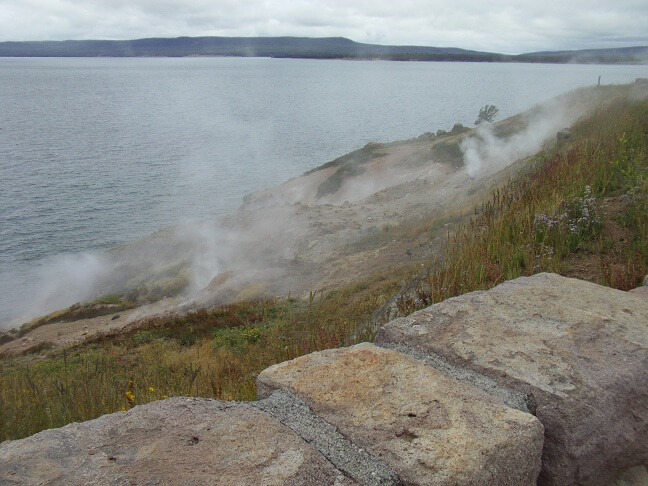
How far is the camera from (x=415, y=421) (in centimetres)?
202

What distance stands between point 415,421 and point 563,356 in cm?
84

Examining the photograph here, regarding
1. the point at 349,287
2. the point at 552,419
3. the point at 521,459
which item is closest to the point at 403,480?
the point at 521,459

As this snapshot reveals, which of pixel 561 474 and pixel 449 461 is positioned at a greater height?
pixel 449 461

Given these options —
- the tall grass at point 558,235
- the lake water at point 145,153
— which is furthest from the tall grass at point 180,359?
the lake water at point 145,153

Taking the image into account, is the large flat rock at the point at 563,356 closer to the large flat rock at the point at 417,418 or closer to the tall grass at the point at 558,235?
the large flat rock at the point at 417,418

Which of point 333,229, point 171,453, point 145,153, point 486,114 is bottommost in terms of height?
point 145,153

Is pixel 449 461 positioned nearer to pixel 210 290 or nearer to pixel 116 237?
pixel 210 290

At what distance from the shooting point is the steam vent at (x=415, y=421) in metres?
1.80

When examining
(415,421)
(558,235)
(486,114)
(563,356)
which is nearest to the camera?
(415,421)

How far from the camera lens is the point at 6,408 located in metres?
4.08

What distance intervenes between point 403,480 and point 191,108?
10425cm

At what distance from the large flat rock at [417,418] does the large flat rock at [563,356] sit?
0.18 meters

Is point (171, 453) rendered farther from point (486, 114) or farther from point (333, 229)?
point (486, 114)

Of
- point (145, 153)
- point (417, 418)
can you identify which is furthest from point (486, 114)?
point (417, 418)
